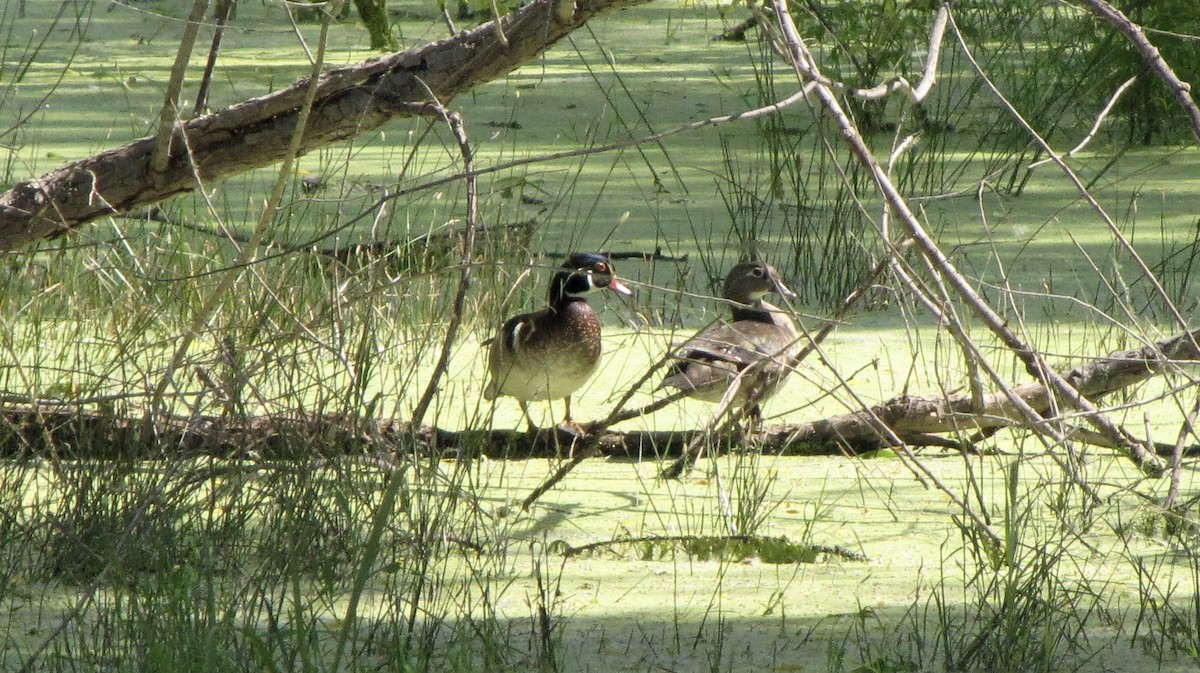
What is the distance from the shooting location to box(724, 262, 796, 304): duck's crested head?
4918 millimetres

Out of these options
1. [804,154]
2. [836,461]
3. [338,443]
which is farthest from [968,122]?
[338,443]

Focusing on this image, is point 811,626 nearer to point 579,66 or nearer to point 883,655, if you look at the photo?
point 883,655

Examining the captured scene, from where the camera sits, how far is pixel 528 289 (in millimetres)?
5422

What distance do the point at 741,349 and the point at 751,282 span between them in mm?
686

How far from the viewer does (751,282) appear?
4977mm

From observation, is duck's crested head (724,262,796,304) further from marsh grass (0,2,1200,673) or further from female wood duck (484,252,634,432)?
female wood duck (484,252,634,432)

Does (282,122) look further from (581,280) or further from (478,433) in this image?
(581,280)

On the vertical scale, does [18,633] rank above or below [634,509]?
below

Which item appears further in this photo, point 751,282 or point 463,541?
point 751,282

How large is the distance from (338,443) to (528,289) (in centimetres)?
253

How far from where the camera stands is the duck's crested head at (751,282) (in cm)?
492

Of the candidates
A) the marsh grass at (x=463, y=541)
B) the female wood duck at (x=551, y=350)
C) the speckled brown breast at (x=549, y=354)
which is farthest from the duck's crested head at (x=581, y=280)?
the marsh grass at (x=463, y=541)

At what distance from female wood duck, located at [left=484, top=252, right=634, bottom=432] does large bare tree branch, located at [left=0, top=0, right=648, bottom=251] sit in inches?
39.7

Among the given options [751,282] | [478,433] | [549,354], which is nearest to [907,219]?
[478,433]
